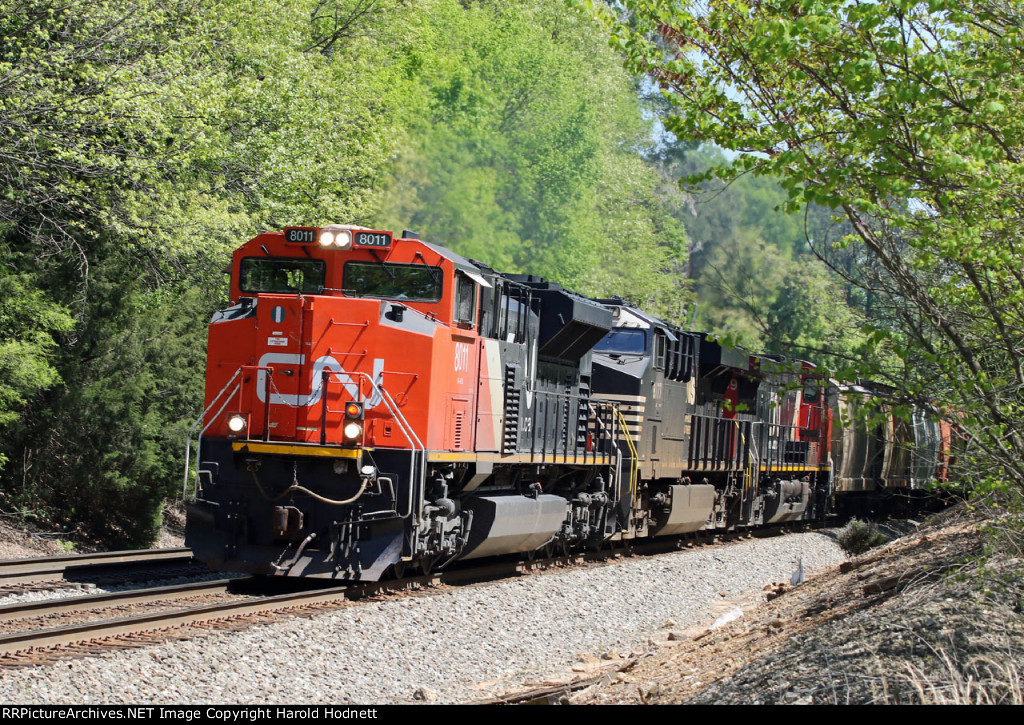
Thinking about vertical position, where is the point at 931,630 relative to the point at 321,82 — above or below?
below

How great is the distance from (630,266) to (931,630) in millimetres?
35490

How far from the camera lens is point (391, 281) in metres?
11.6

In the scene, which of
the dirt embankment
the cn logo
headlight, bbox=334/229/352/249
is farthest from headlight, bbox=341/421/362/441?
the dirt embankment

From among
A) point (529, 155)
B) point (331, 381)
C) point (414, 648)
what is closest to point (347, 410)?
point (331, 381)

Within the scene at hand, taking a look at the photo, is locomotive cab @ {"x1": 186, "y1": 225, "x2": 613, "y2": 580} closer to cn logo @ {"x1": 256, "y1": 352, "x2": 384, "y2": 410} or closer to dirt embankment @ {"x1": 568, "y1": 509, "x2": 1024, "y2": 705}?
cn logo @ {"x1": 256, "y1": 352, "x2": 384, "y2": 410}

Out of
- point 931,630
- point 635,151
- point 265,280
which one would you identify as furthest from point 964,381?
point 635,151

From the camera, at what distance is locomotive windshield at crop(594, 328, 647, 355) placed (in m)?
17.1

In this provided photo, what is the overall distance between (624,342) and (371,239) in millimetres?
6851

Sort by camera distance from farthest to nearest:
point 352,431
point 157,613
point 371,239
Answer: point 371,239
point 352,431
point 157,613

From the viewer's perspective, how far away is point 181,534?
20.2 m

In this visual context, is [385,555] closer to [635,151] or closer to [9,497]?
[9,497]

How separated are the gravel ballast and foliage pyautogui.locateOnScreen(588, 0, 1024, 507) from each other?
4195 mm

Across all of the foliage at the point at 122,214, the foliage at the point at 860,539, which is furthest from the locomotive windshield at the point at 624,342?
the foliage at the point at 122,214

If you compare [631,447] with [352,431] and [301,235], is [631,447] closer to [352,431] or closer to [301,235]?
[352,431]
